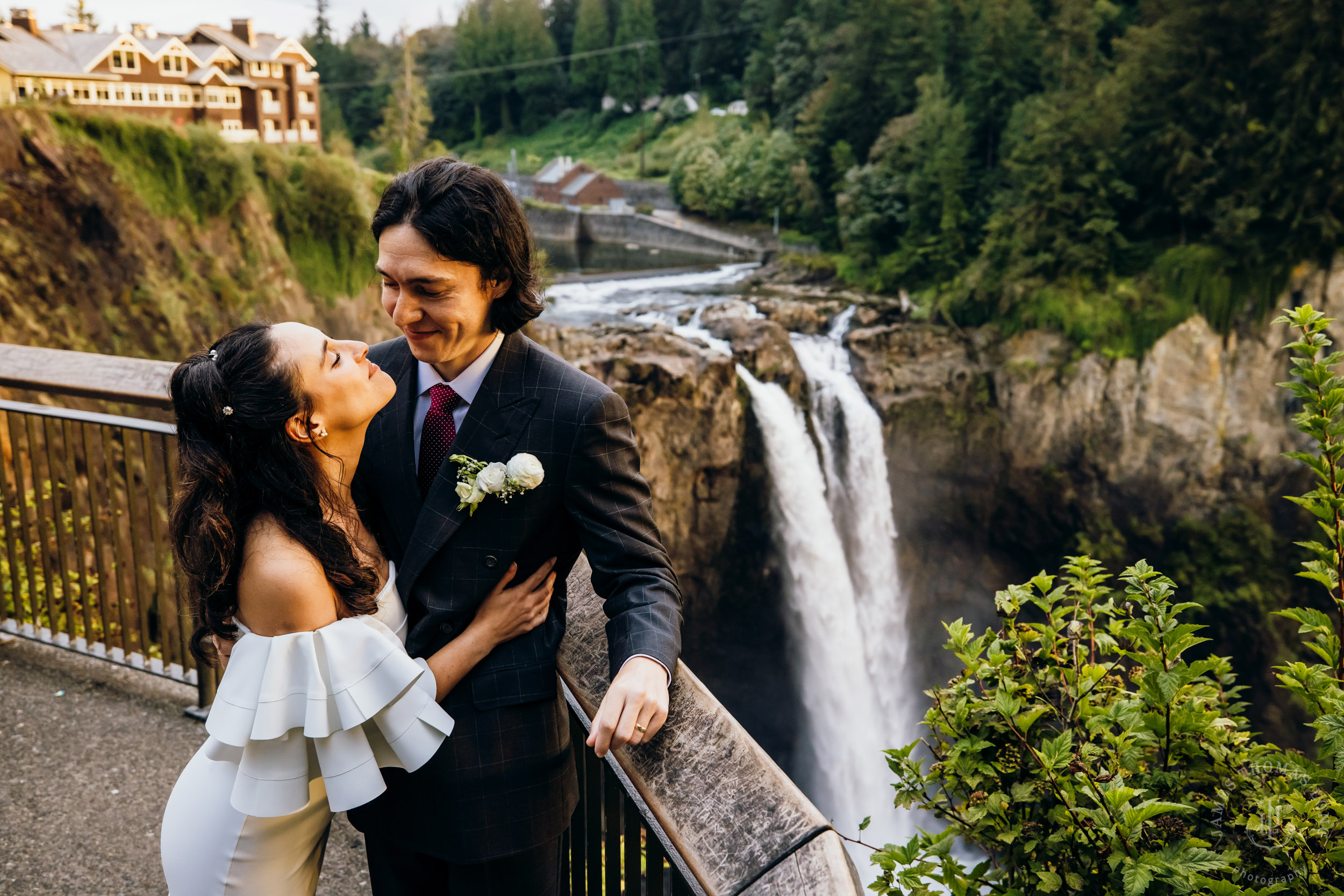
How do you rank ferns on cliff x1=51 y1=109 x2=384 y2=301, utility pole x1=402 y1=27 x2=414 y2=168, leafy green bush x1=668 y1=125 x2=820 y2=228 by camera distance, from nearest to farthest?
ferns on cliff x1=51 y1=109 x2=384 y2=301, utility pole x1=402 y1=27 x2=414 y2=168, leafy green bush x1=668 y1=125 x2=820 y2=228

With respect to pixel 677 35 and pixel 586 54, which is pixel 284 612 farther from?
pixel 677 35

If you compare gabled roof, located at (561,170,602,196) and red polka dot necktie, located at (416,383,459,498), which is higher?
gabled roof, located at (561,170,602,196)

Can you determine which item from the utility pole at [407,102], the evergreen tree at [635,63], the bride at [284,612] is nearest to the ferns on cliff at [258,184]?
the utility pole at [407,102]

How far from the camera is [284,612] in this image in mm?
1519

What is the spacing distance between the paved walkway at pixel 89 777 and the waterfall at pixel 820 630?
1232 centimetres

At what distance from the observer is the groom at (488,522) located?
1.58 m

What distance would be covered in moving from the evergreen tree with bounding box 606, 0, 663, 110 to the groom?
42.4 m

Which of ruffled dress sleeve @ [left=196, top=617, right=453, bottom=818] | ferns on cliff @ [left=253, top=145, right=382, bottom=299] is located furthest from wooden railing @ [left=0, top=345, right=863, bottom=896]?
ferns on cliff @ [left=253, top=145, right=382, bottom=299]

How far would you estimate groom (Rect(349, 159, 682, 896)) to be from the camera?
158 centimetres

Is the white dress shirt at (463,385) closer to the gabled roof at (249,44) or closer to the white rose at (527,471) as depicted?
the white rose at (527,471)

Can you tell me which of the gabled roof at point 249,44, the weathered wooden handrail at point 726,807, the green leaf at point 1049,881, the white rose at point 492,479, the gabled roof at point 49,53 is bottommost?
the green leaf at point 1049,881

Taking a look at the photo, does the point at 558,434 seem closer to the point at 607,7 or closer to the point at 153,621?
the point at 153,621

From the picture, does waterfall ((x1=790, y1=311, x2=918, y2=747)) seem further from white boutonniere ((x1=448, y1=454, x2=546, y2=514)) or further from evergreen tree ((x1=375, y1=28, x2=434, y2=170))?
white boutonniere ((x1=448, y1=454, x2=546, y2=514))

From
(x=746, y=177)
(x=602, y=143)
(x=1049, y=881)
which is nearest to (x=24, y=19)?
(x=1049, y=881)
